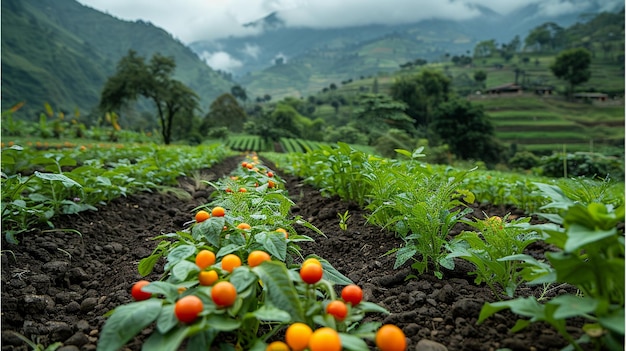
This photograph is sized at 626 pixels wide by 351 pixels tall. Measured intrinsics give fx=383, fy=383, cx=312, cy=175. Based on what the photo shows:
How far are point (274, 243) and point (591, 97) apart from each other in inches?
2856

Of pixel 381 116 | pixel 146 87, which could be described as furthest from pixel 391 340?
pixel 381 116

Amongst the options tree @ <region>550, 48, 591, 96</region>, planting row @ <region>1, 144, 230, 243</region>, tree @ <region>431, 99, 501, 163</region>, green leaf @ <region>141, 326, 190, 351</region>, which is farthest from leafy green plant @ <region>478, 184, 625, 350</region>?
tree @ <region>550, 48, 591, 96</region>

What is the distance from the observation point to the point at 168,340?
102 centimetres

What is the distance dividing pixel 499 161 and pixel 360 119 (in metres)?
15.9

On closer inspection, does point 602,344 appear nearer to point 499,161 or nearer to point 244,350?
point 244,350

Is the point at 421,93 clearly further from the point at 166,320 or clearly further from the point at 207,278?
the point at 166,320

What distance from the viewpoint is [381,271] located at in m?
2.20

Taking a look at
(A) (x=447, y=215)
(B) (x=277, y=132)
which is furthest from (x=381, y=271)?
(B) (x=277, y=132)

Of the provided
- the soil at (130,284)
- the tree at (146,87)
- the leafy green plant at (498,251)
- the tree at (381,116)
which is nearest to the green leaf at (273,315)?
the soil at (130,284)

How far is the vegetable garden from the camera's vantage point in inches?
41.6

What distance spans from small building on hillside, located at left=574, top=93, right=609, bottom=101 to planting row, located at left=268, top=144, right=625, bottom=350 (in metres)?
70.3

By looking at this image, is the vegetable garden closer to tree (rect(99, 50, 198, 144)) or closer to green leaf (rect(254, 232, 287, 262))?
green leaf (rect(254, 232, 287, 262))

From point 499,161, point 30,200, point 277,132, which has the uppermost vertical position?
point 30,200

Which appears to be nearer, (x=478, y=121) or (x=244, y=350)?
(x=244, y=350)
